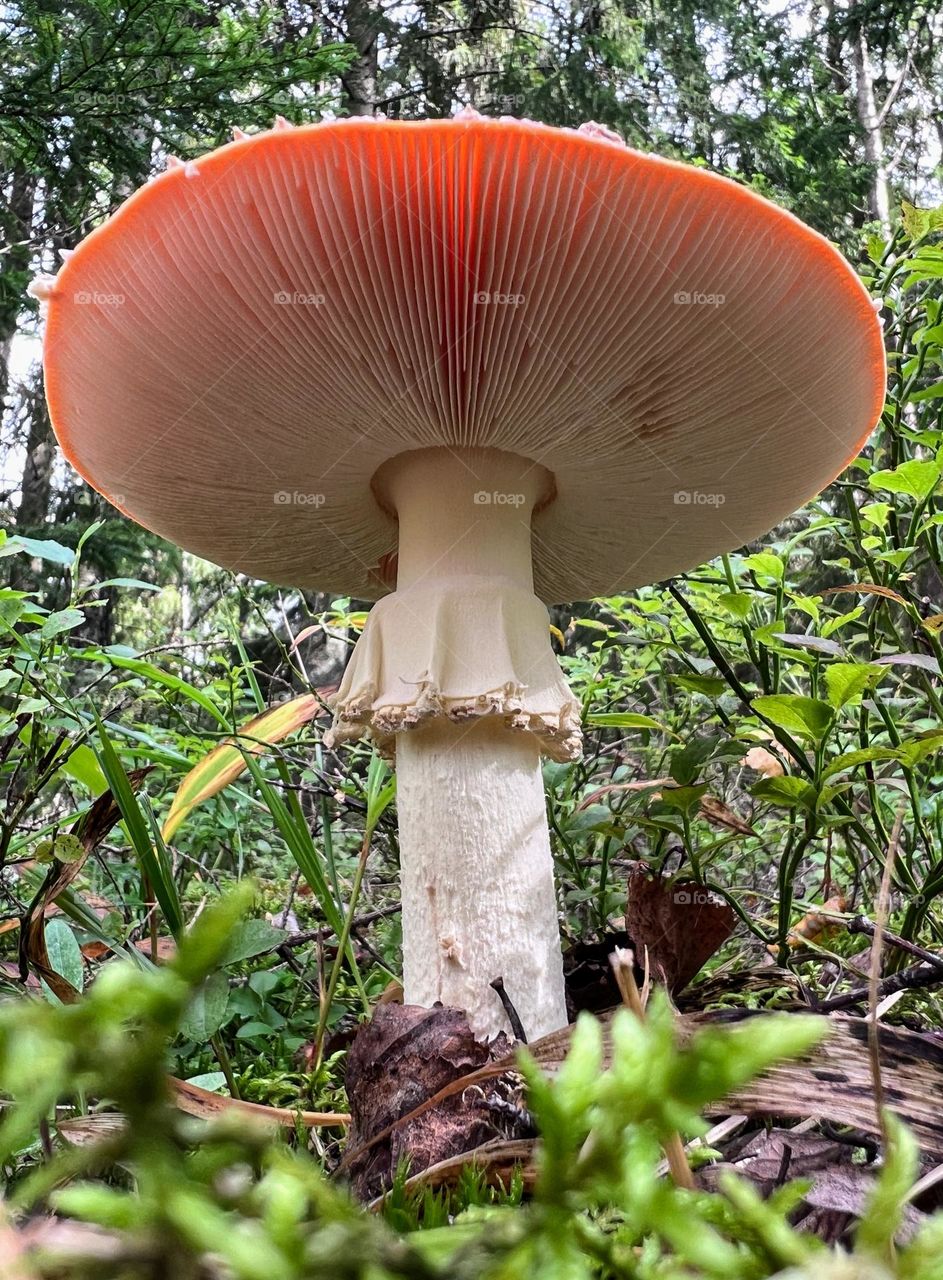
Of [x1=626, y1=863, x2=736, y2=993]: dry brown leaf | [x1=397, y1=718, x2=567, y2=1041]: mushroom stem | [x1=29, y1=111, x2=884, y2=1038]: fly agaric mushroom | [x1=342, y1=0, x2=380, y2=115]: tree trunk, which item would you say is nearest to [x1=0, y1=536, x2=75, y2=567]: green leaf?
[x1=29, y1=111, x2=884, y2=1038]: fly agaric mushroom

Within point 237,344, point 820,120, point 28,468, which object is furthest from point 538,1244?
point 820,120

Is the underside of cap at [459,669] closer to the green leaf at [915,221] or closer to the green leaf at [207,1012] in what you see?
the green leaf at [207,1012]

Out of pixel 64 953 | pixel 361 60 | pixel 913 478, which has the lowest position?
pixel 64 953

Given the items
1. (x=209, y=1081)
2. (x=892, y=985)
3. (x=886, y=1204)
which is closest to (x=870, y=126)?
(x=892, y=985)

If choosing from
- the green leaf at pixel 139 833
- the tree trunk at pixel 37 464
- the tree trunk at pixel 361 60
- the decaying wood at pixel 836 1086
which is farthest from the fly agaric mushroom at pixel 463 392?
the tree trunk at pixel 37 464

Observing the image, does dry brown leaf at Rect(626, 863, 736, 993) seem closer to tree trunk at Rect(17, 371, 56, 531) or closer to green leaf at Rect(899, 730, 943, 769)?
green leaf at Rect(899, 730, 943, 769)

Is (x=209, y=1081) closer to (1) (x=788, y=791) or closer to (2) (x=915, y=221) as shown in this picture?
(1) (x=788, y=791)

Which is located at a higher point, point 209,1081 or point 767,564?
point 767,564

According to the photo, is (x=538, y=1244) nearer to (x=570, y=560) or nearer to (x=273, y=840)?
(x=570, y=560)
